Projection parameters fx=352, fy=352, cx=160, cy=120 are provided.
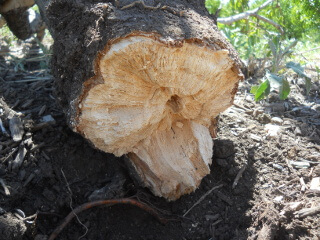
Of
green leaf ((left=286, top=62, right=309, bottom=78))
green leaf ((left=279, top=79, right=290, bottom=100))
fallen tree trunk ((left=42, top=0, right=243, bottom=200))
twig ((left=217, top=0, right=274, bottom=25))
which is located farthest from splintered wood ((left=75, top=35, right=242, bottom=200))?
twig ((left=217, top=0, right=274, bottom=25))

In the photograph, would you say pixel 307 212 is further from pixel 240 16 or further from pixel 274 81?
pixel 240 16

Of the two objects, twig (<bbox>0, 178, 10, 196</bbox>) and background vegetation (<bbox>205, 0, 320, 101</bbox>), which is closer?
twig (<bbox>0, 178, 10, 196</bbox>)

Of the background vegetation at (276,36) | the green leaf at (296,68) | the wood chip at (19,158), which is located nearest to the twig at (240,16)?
the background vegetation at (276,36)

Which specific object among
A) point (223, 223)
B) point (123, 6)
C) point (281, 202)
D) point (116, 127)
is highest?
point (123, 6)

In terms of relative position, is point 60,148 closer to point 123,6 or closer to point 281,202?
point 123,6

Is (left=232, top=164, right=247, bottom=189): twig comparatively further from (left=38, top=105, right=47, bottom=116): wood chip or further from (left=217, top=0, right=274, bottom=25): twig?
(left=217, top=0, right=274, bottom=25): twig

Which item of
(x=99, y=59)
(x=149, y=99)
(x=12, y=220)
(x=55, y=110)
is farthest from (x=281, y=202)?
(x=55, y=110)

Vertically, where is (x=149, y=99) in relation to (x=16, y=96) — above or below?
above

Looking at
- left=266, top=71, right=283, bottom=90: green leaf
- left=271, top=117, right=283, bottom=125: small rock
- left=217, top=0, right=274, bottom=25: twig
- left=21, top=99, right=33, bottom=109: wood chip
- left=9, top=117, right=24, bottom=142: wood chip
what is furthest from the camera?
left=217, top=0, right=274, bottom=25: twig
